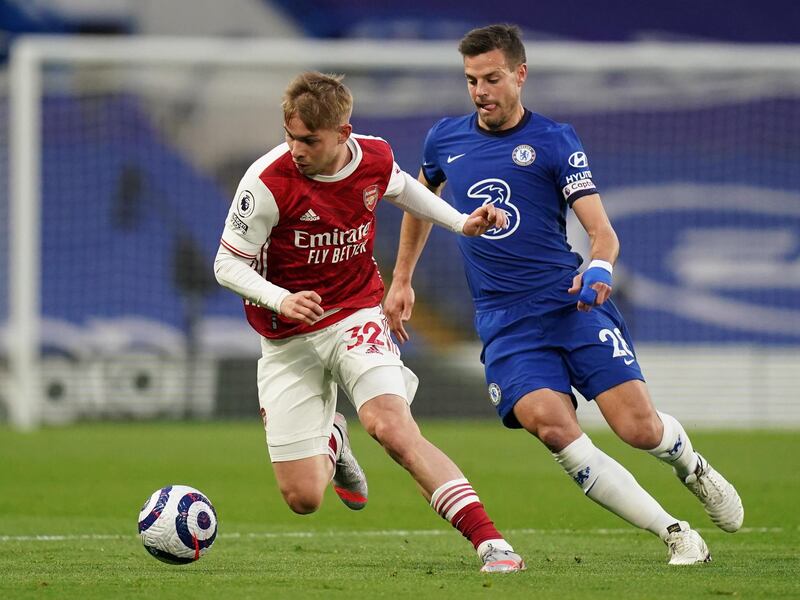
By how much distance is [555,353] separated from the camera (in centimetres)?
663

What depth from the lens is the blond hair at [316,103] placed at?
19.7ft

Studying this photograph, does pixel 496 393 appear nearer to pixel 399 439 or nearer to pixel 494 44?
pixel 399 439

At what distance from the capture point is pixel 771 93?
819 inches

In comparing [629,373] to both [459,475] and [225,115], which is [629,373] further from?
[225,115]

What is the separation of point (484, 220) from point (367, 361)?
822 mm

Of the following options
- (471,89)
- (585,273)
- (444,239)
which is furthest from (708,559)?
(444,239)

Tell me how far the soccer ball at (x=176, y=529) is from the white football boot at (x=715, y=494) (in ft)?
7.55

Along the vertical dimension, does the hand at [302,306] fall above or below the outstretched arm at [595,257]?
below

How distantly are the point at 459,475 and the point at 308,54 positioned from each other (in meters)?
11.6

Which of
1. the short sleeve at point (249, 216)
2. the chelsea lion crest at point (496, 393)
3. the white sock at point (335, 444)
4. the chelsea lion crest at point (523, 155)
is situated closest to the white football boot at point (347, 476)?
the white sock at point (335, 444)

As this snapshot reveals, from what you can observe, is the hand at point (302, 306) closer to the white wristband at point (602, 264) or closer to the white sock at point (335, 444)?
the white wristband at point (602, 264)

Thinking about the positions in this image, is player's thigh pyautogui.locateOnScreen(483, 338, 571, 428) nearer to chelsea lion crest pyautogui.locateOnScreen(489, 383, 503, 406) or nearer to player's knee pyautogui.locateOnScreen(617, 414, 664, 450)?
chelsea lion crest pyautogui.locateOnScreen(489, 383, 503, 406)

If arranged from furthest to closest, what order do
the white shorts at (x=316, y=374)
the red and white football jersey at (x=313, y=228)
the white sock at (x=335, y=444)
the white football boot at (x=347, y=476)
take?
the white football boot at (x=347, y=476), the white sock at (x=335, y=444), the white shorts at (x=316, y=374), the red and white football jersey at (x=313, y=228)

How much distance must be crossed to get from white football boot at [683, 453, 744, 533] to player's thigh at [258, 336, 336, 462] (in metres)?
1.79
